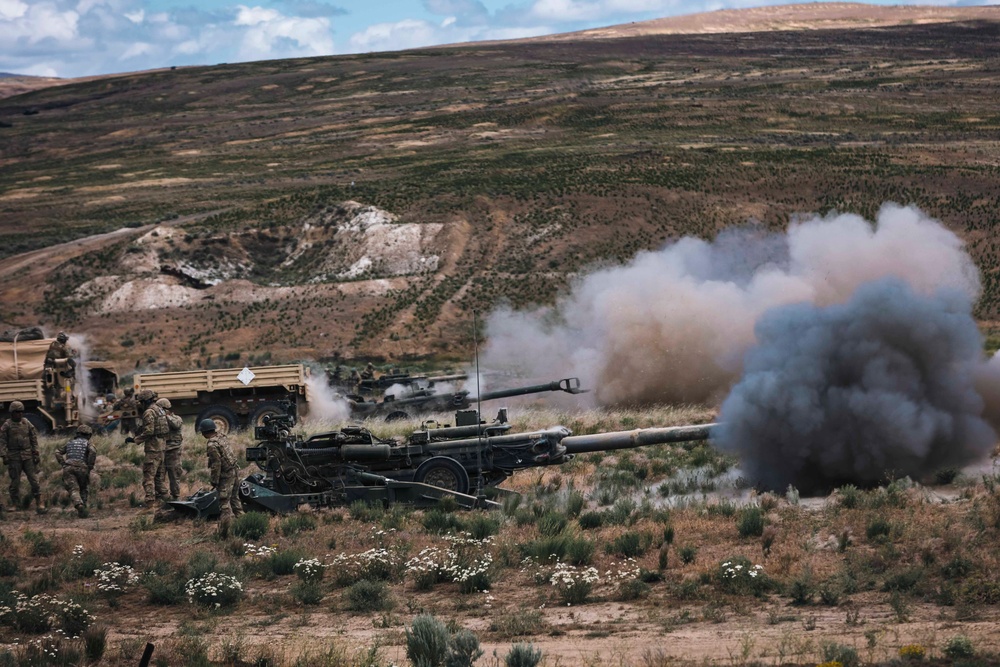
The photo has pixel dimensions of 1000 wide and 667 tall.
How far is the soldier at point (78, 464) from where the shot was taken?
2041 centimetres

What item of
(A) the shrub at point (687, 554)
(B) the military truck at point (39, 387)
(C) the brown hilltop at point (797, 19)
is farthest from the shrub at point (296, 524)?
(C) the brown hilltop at point (797, 19)

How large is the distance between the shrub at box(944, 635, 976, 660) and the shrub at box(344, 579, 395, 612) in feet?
20.1

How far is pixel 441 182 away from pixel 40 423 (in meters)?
43.4

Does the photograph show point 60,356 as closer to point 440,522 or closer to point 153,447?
point 153,447

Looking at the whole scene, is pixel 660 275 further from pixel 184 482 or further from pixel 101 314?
pixel 101 314

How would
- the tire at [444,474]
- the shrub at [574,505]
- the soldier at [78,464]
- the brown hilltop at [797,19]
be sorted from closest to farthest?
the shrub at [574,505], the tire at [444,474], the soldier at [78,464], the brown hilltop at [797,19]

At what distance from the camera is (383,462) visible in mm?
19188

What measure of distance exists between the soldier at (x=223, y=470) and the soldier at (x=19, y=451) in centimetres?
415

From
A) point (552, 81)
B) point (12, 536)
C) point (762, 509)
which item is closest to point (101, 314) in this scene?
point (12, 536)

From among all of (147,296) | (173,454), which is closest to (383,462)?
(173,454)

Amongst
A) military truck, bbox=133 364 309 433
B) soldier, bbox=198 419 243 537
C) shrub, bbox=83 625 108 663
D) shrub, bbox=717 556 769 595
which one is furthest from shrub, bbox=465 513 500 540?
military truck, bbox=133 364 309 433

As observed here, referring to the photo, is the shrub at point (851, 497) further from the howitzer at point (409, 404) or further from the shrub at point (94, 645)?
the howitzer at point (409, 404)

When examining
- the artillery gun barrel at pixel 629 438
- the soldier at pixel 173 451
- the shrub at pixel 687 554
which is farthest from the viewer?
the soldier at pixel 173 451

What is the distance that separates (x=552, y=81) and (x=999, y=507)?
102719 mm
